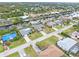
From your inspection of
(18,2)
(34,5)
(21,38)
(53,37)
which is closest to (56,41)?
(53,37)

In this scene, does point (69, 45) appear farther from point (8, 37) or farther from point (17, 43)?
point (8, 37)

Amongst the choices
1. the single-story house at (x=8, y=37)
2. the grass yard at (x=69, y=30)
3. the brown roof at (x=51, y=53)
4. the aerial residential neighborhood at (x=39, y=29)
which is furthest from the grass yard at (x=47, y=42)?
the single-story house at (x=8, y=37)

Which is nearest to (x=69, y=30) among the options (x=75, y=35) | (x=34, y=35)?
(x=75, y=35)

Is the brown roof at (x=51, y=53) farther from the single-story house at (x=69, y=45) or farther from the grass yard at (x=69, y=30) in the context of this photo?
the grass yard at (x=69, y=30)

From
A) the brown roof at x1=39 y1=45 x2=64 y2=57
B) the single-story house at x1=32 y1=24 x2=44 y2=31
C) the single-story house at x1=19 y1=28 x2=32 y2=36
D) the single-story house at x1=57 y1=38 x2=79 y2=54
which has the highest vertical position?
the single-story house at x1=32 y1=24 x2=44 y2=31

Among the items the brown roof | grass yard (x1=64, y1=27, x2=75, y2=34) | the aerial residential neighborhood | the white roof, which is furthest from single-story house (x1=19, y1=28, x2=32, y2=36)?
grass yard (x1=64, y1=27, x2=75, y2=34)

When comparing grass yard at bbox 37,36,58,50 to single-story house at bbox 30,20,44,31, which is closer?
grass yard at bbox 37,36,58,50

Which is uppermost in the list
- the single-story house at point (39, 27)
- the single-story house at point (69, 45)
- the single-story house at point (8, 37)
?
the single-story house at point (39, 27)

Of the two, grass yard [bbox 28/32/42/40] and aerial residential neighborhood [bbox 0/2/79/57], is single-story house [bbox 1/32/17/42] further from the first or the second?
grass yard [bbox 28/32/42/40]
